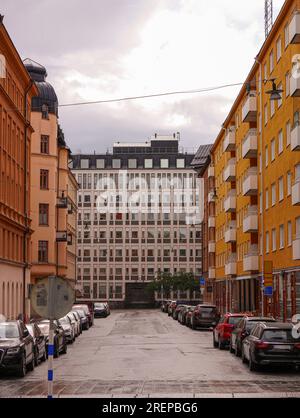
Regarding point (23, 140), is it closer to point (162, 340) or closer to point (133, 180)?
point (162, 340)

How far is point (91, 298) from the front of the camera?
5517 inches

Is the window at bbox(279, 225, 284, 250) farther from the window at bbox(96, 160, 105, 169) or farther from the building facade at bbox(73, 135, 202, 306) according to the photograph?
the window at bbox(96, 160, 105, 169)

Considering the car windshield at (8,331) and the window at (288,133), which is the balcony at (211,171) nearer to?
the window at (288,133)

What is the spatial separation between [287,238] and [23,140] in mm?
18736

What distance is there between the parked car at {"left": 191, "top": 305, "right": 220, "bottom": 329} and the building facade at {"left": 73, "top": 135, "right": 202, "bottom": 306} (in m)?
85.2

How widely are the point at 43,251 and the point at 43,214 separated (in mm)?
3394

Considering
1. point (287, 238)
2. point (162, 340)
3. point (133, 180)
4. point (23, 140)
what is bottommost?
point (162, 340)

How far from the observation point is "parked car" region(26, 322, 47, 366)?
86.8ft

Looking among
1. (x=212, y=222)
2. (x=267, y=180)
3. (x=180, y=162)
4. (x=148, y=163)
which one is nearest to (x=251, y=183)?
(x=267, y=180)

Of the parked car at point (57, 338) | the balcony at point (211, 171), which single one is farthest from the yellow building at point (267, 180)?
the parked car at point (57, 338)

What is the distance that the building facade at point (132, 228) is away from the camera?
459 feet

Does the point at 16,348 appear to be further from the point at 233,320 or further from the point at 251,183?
the point at 251,183
